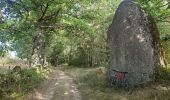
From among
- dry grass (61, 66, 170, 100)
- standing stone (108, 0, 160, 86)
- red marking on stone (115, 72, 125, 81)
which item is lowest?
dry grass (61, 66, 170, 100)

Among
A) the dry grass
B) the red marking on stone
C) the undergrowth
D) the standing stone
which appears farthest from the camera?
the red marking on stone

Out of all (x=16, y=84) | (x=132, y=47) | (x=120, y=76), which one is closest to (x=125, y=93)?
(x=120, y=76)

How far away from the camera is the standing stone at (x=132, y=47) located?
18.4 m

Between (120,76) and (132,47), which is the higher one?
(132,47)

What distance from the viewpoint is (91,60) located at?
169ft

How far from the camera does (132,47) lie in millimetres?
18844

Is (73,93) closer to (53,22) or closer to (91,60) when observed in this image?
(53,22)

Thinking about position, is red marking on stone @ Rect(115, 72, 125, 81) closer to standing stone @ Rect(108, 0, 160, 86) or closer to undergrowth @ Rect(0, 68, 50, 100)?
standing stone @ Rect(108, 0, 160, 86)

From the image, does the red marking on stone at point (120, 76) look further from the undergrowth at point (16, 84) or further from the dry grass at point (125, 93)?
the undergrowth at point (16, 84)

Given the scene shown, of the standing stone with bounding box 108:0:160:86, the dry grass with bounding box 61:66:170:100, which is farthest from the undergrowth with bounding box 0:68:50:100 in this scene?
the standing stone with bounding box 108:0:160:86

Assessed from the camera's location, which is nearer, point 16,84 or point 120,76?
point 120,76

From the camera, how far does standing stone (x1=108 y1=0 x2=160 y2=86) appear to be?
60.3ft

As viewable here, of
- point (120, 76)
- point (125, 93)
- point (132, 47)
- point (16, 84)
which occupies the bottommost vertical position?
point (125, 93)

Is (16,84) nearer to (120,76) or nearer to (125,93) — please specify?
(120,76)
